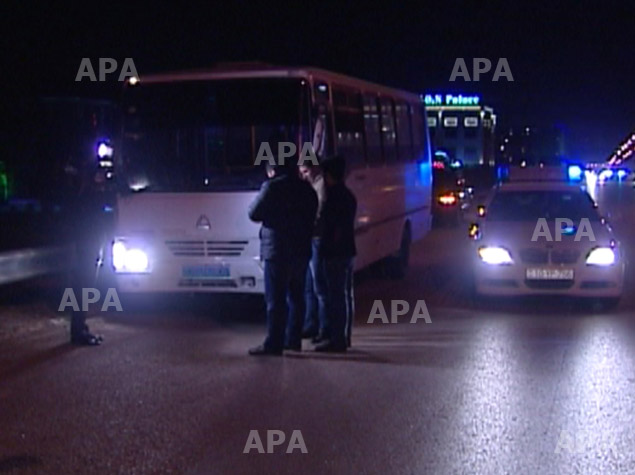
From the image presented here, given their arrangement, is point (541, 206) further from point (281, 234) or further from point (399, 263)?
point (281, 234)

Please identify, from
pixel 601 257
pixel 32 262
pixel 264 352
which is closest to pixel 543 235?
pixel 601 257

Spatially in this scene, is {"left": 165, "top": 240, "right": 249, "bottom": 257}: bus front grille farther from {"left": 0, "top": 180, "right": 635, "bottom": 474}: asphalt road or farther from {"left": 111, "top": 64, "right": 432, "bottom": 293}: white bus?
{"left": 0, "top": 180, "right": 635, "bottom": 474}: asphalt road

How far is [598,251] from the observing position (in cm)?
1458

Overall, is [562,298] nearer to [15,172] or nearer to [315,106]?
[315,106]

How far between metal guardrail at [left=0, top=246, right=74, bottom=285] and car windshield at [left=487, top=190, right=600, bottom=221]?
5.78 meters

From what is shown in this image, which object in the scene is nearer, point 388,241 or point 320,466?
point 320,466

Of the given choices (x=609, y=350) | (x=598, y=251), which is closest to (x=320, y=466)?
(x=609, y=350)

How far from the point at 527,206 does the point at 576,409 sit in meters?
7.50

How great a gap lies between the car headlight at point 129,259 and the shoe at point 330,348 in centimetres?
286

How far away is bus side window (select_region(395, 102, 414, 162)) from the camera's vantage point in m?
19.0

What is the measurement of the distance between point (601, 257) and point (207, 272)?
504cm

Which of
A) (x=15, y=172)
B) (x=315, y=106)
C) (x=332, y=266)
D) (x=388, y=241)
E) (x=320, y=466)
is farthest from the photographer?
(x=15, y=172)

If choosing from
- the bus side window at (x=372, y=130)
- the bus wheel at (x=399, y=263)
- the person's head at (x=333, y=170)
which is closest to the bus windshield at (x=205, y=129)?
the person's head at (x=333, y=170)

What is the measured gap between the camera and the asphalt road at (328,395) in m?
7.54
